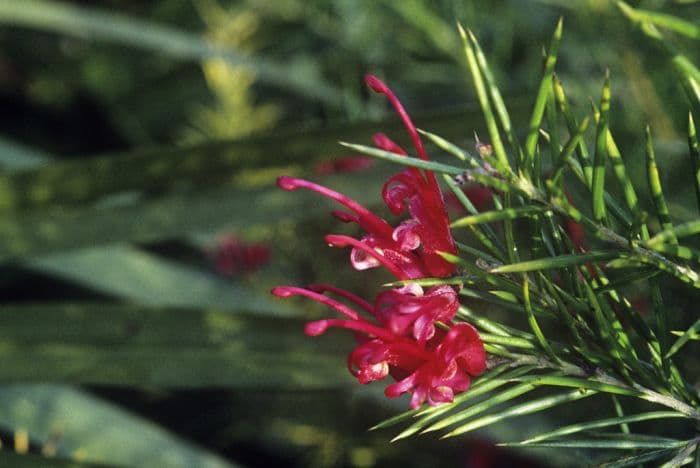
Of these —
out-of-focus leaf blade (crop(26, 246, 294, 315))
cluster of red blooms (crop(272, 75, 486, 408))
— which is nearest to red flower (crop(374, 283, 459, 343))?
cluster of red blooms (crop(272, 75, 486, 408))

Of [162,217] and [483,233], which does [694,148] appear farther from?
[162,217]

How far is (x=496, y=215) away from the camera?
200mm

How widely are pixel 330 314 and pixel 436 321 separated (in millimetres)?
400

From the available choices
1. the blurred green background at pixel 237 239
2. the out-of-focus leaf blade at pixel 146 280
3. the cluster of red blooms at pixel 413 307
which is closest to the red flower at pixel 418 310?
the cluster of red blooms at pixel 413 307

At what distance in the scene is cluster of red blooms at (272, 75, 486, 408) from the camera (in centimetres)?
23

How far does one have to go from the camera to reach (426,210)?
0.80ft

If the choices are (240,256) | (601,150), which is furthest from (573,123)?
(240,256)

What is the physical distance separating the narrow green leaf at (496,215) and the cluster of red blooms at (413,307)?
31 millimetres

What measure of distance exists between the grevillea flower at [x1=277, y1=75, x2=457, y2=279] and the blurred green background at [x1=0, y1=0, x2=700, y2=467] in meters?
0.23

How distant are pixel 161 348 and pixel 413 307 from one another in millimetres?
348

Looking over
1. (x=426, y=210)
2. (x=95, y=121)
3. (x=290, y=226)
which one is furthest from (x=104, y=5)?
(x=426, y=210)

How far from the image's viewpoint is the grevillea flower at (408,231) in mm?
240

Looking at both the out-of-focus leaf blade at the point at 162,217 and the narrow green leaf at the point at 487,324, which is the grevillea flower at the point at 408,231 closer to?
the narrow green leaf at the point at 487,324

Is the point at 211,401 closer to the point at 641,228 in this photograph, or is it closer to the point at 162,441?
the point at 162,441
